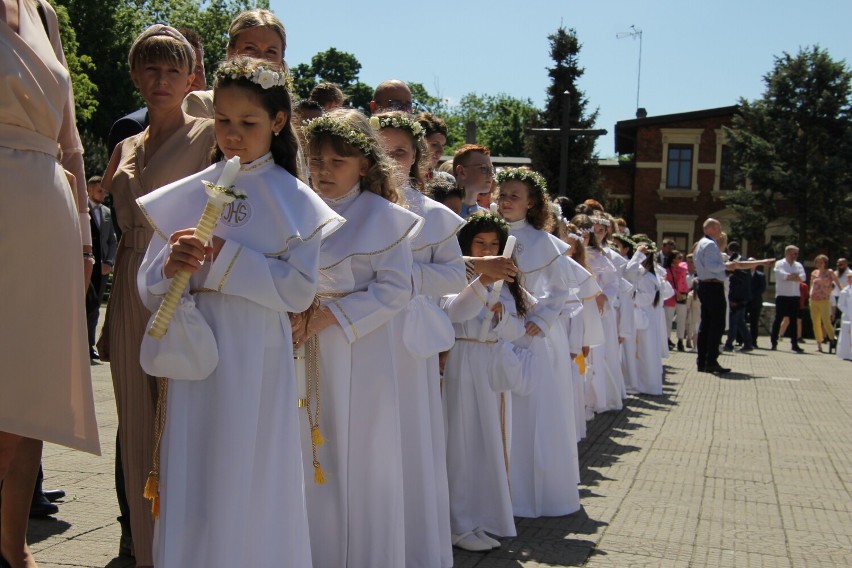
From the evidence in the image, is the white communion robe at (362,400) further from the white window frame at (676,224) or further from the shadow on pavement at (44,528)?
the white window frame at (676,224)

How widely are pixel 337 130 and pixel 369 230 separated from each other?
19.1 inches

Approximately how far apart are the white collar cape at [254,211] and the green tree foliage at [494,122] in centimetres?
9086

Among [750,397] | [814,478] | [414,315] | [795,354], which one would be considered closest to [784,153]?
[795,354]

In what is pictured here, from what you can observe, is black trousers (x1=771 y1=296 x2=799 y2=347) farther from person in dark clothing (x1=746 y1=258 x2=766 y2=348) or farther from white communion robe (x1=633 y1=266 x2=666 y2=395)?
white communion robe (x1=633 y1=266 x2=666 y2=395)

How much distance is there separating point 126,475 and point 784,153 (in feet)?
165

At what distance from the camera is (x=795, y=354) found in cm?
2398

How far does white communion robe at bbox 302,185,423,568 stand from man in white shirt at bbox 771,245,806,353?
71.5 feet

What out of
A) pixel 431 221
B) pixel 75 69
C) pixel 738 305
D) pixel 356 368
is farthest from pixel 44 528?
pixel 75 69

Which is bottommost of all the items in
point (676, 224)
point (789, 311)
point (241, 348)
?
point (789, 311)

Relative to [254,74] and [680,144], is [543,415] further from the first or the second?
[680,144]

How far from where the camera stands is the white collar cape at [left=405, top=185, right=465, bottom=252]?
18.4ft

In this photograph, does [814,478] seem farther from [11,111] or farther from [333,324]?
[11,111]

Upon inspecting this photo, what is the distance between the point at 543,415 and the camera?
709cm

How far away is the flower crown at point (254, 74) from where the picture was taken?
12.8ft
